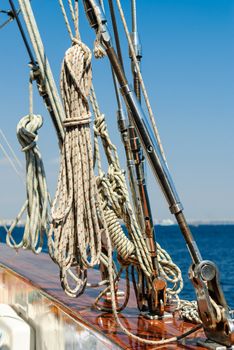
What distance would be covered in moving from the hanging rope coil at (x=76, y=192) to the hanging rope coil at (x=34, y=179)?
38cm

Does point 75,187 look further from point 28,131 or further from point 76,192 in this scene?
point 28,131

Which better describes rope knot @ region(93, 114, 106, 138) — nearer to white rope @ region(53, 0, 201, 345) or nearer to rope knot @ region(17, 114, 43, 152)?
rope knot @ region(17, 114, 43, 152)

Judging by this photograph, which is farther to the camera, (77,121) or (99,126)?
(99,126)

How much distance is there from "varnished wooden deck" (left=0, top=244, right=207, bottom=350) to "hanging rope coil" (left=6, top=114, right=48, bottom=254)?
0.33 m

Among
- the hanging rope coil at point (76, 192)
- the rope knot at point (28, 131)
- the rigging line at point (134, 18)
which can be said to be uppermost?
the rigging line at point (134, 18)

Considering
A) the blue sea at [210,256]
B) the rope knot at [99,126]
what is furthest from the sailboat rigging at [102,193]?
the blue sea at [210,256]

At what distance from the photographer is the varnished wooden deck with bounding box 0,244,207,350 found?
2078mm

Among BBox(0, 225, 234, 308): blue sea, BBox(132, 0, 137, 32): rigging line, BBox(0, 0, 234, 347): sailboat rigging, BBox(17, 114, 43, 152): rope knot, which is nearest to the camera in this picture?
BBox(0, 0, 234, 347): sailboat rigging

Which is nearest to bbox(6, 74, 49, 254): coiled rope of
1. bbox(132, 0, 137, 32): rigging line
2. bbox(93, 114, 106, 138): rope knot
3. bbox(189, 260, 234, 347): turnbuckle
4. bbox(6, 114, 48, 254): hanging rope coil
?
bbox(6, 114, 48, 254): hanging rope coil

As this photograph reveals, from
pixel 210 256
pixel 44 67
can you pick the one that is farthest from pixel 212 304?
pixel 210 256

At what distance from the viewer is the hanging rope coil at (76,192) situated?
6.84ft

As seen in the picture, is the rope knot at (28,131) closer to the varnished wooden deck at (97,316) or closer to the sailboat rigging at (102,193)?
the sailboat rigging at (102,193)

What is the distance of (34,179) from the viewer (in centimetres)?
249

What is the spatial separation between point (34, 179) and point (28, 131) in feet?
0.62
